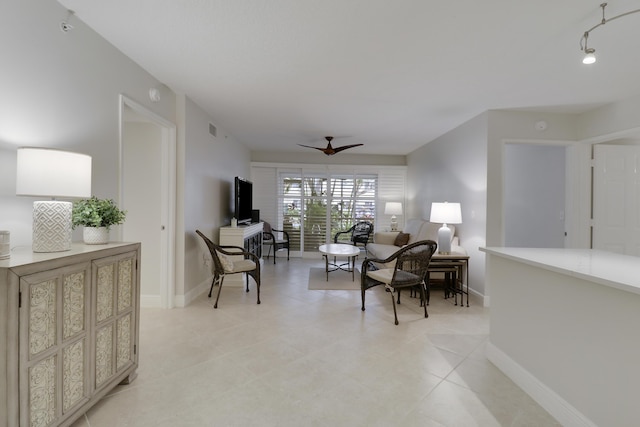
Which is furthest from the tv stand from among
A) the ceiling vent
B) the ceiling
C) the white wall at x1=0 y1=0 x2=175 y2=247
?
the white wall at x1=0 y1=0 x2=175 y2=247

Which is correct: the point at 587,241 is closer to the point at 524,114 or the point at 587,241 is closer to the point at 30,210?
the point at 524,114

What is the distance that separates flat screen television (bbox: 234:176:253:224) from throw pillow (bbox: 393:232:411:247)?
283 cm

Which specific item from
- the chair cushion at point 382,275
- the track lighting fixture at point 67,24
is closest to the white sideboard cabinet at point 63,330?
the track lighting fixture at point 67,24

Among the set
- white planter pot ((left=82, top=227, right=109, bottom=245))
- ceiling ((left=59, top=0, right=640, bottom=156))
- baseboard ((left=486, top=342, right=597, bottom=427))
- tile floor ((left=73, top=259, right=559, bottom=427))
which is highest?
ceiling ((left=59, top=0, right=640, bottom=156))

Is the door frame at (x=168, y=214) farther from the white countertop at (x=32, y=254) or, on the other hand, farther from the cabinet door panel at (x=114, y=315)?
the white countertop at (x=32, y=254)

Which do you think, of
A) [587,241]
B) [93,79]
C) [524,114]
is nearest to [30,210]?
[93,79]

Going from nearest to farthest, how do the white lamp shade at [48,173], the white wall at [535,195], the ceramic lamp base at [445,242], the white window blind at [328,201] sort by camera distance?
the white lamp shade at [48,173], the ceramic lamp base at [445,242], the white wall at [535,195], the white window blind at [328,201]

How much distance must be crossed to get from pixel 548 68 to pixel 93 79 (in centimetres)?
379

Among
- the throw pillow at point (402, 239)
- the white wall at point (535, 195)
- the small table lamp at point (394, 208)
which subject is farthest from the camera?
the small table lamp at point (394, 208)

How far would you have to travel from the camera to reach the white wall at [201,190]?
3.55 metres

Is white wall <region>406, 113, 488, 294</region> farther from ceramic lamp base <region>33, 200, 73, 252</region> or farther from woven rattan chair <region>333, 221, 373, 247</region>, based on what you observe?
ceramic lamp base <region>33, 200, 73, 252</region>

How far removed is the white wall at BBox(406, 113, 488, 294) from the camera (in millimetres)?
3824

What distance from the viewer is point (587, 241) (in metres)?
3.82

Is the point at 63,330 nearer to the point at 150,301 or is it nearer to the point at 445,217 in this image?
the point at 150,301
